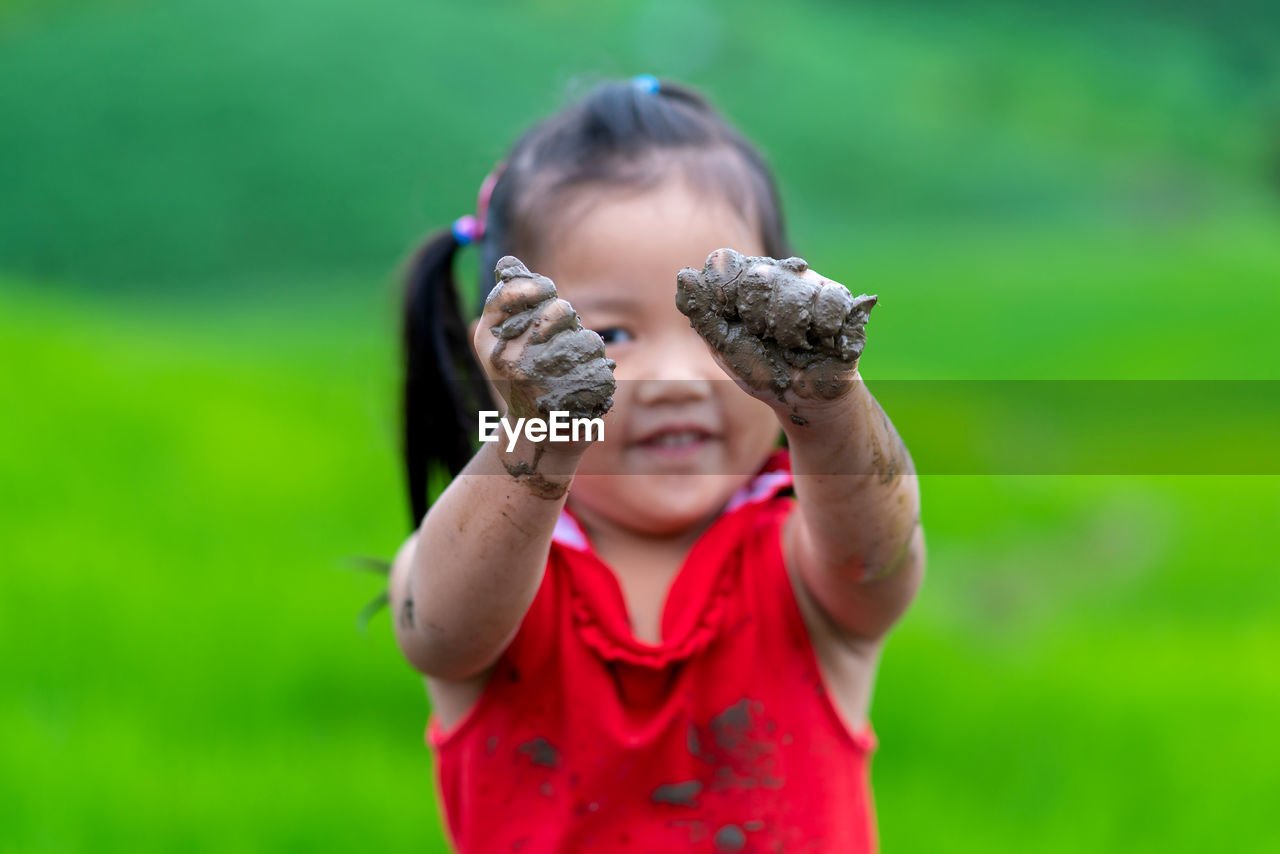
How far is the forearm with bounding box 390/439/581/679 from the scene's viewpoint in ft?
3.37

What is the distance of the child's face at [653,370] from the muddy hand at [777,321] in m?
0.40

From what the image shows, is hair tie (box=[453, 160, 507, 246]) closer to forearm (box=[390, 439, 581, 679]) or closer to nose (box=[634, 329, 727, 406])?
nose (box=[634, 329, 727, 406])

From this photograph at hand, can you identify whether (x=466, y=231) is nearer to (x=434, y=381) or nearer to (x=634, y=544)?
(x=434, y=381)

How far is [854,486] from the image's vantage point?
1112mm

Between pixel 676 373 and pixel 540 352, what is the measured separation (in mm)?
449

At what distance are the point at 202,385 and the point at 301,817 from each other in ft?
7.19

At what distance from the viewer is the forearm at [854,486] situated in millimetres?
1039

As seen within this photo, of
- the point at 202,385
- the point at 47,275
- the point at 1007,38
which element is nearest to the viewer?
the point at 202,385

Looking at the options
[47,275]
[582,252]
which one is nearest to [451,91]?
[47,275]

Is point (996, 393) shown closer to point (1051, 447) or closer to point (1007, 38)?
point (1051, 447)

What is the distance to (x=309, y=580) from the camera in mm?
2807

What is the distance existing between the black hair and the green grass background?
19 centimetres

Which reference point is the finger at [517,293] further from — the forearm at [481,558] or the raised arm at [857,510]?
the raised arm at [857,510]

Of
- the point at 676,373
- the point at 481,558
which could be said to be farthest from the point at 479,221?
the point at 481,558
